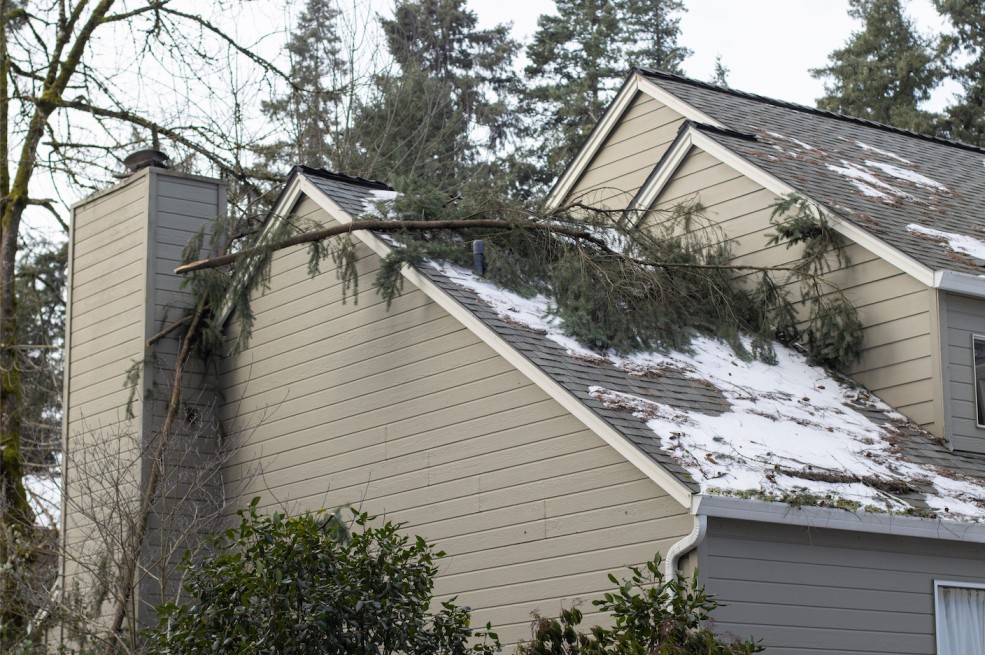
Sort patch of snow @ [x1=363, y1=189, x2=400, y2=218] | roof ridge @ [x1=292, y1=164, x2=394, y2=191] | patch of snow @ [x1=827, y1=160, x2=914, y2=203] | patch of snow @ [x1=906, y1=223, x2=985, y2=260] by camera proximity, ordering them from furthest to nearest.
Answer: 1. patch of snow @ [x1=827, y1=160, x2=914, y2=203]
2. roof ridge @ [x1=292, y1=164, x2=394, y2=191]
3. patch of snow @ [x1=906, y1=223, x2=985, y2=260]
4. patch of snow @ [x1=363, y1=189, x2=400, y2=218]

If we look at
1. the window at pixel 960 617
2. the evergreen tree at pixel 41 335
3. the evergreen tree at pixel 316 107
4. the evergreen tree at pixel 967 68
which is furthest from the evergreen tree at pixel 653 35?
the window at pixel 960 617

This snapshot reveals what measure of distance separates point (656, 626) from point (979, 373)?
5.16 metres

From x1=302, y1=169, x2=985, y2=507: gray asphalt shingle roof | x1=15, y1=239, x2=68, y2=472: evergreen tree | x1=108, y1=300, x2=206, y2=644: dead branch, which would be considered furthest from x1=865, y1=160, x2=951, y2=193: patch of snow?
x1=15, y1=239, x2=68, y2=472: evergreen tree

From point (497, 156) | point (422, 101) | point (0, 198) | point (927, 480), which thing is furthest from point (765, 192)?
point (497, 156)

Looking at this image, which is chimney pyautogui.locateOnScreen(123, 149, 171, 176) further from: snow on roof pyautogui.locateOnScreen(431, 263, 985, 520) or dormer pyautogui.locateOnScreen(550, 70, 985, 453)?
dormer pyautogui.locateOnScreen(550, 70, 985, 453)

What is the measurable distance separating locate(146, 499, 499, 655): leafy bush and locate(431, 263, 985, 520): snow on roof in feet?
6.77

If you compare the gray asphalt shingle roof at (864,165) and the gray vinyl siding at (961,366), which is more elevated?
the gray asphalt shingle roof at (864,165)

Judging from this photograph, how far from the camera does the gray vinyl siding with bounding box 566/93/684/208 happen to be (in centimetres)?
1544

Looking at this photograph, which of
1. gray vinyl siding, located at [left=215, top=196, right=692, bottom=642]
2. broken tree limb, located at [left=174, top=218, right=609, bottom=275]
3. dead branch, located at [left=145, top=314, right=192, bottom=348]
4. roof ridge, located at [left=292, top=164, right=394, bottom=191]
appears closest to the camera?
gray vinyl siding, located at [left=215, top=196, right=692, bottom=642]

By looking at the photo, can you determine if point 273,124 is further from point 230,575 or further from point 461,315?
point 230,575

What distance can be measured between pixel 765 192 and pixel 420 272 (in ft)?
14.1

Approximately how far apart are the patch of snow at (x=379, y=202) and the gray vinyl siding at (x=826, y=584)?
4700 mm

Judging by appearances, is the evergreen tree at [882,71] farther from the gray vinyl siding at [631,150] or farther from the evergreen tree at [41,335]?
the evergreen tree at [41,335]

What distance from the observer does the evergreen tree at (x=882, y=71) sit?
3388cm
